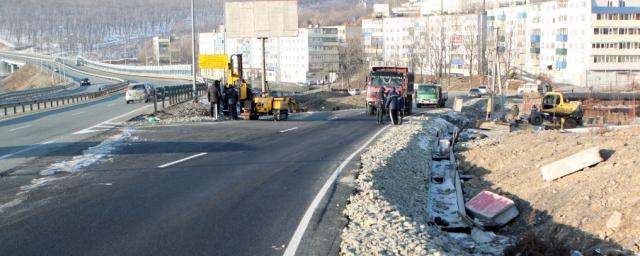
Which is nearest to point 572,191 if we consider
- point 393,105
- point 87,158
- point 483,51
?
point 87,158

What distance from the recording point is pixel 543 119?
37.7 meters

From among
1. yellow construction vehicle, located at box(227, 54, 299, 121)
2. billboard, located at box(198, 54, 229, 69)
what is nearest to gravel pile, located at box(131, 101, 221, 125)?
yellow construction vehicle, located at box(227, 54, 299, 121)

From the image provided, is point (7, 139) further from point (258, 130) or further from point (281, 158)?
point (281, 158)

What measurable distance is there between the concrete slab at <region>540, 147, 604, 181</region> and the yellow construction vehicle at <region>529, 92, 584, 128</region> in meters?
21.4

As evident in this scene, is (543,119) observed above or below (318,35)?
below

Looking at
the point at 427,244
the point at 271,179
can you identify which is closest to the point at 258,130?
the point at 271,179

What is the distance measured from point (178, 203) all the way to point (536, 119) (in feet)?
96.5

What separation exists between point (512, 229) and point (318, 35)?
148m

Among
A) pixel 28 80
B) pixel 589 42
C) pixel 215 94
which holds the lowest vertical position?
pixel 215 94

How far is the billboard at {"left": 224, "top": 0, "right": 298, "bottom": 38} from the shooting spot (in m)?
41.2

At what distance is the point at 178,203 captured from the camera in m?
11.0

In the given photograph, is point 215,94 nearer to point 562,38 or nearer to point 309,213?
point 309,213

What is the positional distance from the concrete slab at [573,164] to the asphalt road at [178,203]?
5015 millimetres

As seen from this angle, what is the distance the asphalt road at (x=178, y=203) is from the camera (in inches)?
332
